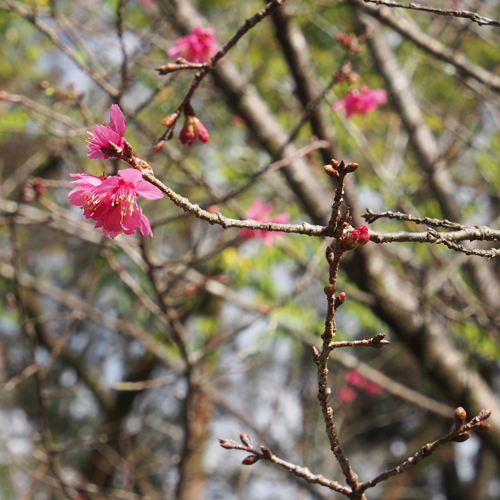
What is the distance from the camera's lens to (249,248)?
3879 mm

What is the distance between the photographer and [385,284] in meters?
2.82

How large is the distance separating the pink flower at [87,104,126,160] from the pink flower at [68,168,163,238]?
5 centimetres

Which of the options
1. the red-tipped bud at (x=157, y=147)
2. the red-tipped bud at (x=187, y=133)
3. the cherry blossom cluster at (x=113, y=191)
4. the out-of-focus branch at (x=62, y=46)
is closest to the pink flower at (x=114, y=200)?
the cherry blossom cluster at (x=113, y=191)

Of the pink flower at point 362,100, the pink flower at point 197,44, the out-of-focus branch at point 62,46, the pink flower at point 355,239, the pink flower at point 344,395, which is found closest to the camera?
the pink flower at point 355,239

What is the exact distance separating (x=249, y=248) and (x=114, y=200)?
286cm

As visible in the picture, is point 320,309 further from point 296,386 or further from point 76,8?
point 76,8

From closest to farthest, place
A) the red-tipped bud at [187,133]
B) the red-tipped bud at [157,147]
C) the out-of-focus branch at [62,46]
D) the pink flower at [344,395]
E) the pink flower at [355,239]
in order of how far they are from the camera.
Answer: the pink flower at [355,239] → the red-tipped bud at [157,147] → the red-tipped bud at [187,133] → the out-of-focus branch at [62,46] → the pink flower at [344,395]

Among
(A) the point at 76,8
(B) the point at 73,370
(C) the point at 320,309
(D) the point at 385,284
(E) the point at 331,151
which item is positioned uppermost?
A: (A) the point at 76,8

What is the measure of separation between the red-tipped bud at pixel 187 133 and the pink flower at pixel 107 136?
35 cm

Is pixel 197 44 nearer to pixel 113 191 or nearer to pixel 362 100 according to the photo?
pixel 362 100

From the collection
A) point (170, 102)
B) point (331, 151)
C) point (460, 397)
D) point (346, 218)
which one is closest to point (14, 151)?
point (170, 102)

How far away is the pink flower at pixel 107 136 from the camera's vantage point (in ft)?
2.87

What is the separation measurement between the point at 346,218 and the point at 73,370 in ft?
21.5

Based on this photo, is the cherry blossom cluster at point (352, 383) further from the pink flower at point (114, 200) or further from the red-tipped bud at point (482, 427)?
the pink flower at point (114, 200)
